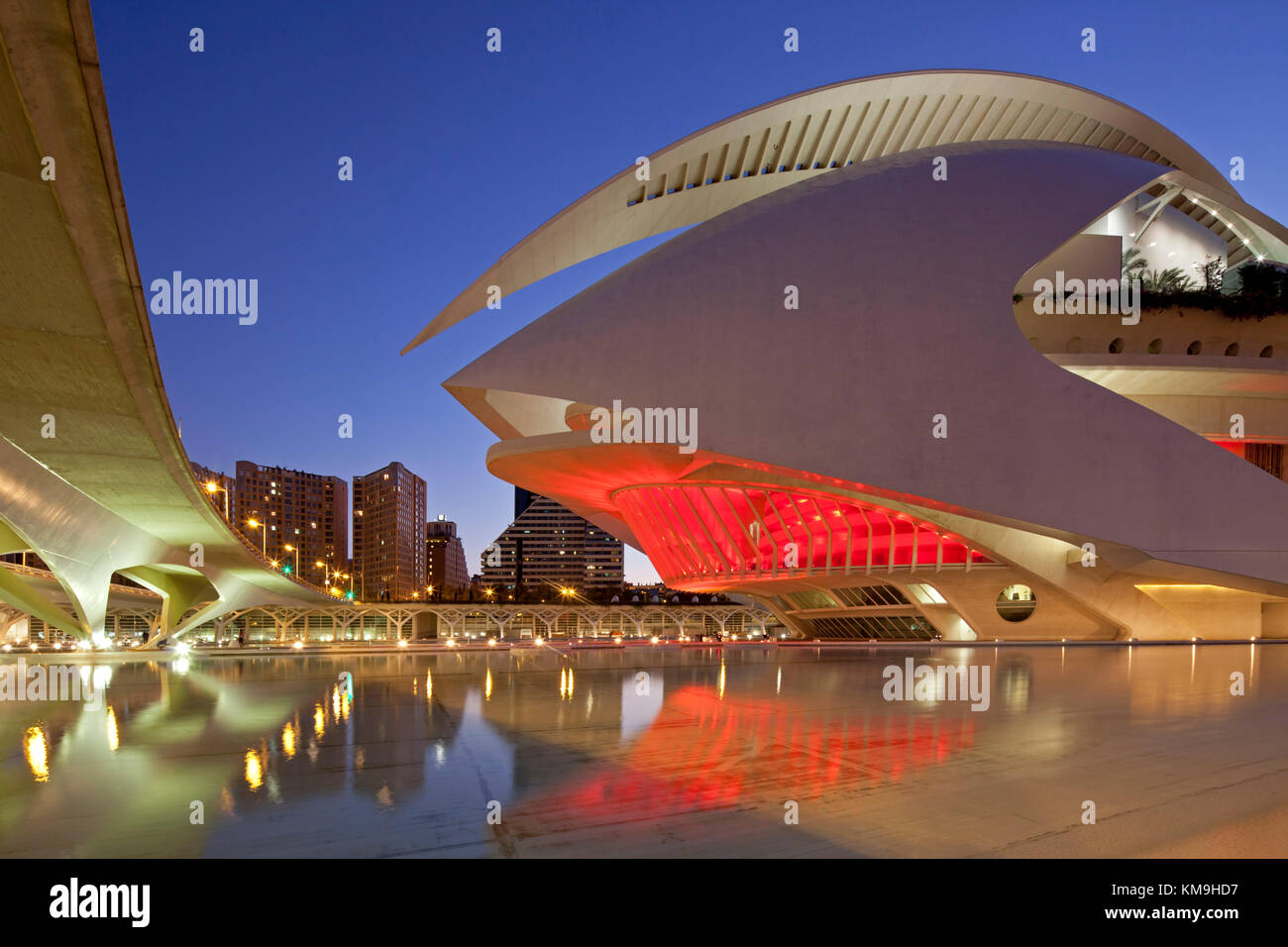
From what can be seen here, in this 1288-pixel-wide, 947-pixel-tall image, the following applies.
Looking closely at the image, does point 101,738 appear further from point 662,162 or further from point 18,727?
point 662,162

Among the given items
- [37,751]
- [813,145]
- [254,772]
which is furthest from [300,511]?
[254,772]

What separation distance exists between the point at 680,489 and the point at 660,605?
24.6 meters

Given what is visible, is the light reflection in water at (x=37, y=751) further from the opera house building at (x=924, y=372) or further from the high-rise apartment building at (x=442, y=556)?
the high-rise apartment building at (x=442, y=556)

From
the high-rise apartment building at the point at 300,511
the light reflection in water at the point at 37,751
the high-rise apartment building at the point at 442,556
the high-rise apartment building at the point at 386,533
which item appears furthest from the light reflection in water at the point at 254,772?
the high-rise apartment building at the point at 442,556

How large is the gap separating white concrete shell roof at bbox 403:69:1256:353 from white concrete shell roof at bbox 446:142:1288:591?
184 inches

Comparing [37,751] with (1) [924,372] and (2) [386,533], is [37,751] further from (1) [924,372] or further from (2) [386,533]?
(2) [386,533]

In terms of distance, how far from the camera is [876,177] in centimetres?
1989

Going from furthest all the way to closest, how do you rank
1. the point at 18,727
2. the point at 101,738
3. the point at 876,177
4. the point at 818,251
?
1. the point at 876,177
2. the point at 818,251
3. the point at 18,727
4. the point at 101,738

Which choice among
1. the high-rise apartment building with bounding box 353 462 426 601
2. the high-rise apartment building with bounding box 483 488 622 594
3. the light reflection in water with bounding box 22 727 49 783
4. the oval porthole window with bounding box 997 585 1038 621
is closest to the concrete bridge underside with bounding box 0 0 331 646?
the light reflection in water with bounding box 22 727 49 783

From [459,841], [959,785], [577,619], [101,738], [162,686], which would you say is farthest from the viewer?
[577,619]

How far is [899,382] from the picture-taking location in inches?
682

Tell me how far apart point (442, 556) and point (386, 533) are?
3832cm

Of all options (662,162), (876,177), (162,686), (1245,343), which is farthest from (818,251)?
(162,686)

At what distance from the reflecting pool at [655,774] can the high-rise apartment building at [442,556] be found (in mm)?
145574
